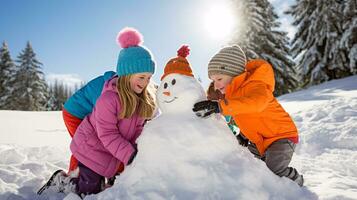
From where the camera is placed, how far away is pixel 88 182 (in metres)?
3.06

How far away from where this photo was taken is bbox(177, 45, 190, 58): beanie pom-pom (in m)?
2.70

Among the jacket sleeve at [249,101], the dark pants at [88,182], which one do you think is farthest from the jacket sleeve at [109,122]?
the jacket sleeve at [249,101]

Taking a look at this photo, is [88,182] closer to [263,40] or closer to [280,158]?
[280,158]

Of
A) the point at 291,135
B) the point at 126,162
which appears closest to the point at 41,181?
the point at 126,162

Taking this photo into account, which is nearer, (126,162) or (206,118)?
(206,118)

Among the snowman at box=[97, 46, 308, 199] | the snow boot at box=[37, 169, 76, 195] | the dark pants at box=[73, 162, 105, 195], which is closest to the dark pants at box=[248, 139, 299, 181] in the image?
the snowman at box=[97, 46, 308, 199]

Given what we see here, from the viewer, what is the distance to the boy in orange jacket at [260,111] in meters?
2.76

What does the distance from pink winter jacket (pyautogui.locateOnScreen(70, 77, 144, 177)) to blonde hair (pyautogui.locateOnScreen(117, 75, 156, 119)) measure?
50 mm

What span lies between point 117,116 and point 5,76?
29.8 meters

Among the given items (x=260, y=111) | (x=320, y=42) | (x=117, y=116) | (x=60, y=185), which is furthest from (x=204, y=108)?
(x=320, y=42)

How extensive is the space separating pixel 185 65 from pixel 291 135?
1201mm

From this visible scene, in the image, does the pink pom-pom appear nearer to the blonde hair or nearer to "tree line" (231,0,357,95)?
the blonde hair

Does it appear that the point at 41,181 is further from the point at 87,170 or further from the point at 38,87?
the point at 38,87

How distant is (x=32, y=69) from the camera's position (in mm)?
29953
